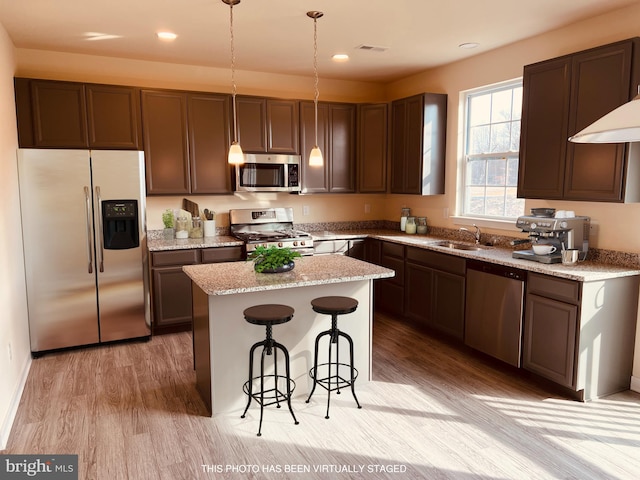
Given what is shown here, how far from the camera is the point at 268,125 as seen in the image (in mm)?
5027

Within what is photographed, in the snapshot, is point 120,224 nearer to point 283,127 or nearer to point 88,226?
point 88,226

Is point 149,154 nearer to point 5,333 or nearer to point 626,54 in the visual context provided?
point 5,333

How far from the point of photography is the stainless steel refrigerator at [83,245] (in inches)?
152

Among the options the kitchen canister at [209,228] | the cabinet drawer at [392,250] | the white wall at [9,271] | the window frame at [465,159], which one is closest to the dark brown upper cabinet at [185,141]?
the kitchen canister at [209,228]

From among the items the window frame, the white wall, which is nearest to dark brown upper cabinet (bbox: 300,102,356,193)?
the window frame

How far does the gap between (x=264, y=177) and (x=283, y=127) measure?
1.96 feet

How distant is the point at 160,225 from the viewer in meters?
4.95

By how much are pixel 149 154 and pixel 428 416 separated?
347 centimetres

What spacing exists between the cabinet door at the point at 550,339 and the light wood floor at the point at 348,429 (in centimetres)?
18

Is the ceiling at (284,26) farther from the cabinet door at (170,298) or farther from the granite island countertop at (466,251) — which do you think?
the cabinet door at (170,298)

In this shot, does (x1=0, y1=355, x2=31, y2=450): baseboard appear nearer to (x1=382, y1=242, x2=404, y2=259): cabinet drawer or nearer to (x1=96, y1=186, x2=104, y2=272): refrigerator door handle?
(x1=96, y1=186, x2=104, y2=272): refrigerator door handle

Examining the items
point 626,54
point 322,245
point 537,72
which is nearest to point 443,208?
point 322,245

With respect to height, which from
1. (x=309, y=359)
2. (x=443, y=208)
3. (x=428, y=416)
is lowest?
(x=428, y=416)

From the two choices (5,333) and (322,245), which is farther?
(322,245)
